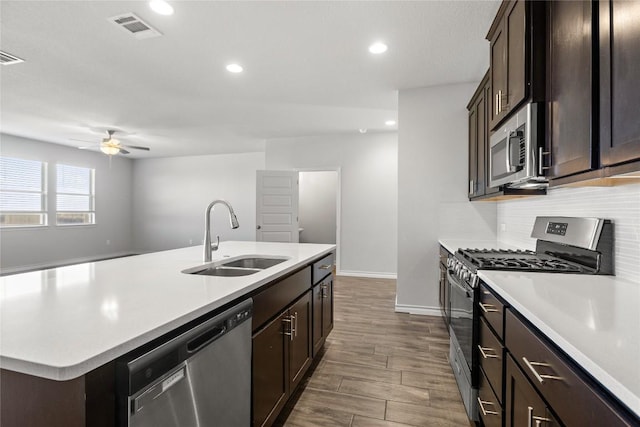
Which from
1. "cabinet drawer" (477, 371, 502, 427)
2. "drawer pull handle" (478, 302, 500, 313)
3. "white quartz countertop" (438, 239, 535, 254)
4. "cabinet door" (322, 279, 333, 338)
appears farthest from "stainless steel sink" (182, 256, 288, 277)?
"white quartz countertop" (438, 239, 535, 254)

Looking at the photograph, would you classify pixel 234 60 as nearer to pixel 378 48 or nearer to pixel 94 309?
pixel 378 48

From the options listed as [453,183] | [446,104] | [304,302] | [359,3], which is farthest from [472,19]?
[304,302]

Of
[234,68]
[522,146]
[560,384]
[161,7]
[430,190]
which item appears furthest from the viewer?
[430,190]

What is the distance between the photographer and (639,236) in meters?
1.40

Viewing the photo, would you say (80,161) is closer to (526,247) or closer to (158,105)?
(158,105)

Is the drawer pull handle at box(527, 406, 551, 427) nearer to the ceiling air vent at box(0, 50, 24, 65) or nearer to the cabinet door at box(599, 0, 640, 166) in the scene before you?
the cabinet door at box(599, 0, 640, 166)

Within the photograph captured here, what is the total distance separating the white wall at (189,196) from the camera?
27.3 ft

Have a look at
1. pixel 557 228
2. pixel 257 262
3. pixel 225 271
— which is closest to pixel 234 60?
pixel 257 262

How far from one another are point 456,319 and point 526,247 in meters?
0.97

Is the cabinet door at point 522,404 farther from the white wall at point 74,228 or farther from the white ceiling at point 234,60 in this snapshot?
the white wall at point 74,228

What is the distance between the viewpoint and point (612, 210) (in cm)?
159

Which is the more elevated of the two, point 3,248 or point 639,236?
point 639,236

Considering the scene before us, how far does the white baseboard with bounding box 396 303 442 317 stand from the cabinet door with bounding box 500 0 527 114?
2.58 metres

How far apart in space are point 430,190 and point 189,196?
7.12 m
